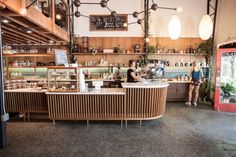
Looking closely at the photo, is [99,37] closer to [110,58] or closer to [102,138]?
[110,58]

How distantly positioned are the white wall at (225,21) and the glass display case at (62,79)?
587 cm

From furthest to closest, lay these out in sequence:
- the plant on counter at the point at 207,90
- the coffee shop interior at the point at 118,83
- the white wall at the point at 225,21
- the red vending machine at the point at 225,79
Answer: the plant on counter at the point at 207,90 → the white wall at the point at 225,21 → the red vending machine at the point at 225,79 → the coffee shop interior at the point at 118,83

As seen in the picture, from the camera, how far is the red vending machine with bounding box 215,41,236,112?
7.14 m

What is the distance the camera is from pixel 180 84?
8656 mm

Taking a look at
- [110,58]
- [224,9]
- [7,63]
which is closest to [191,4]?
[224,9]

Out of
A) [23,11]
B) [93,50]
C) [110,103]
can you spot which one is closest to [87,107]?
[110,103]

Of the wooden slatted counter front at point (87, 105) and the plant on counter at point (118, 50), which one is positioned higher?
the plant on counter at point (118, 50)

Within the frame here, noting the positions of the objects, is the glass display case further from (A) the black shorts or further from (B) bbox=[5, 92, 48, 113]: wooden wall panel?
(A) the black shorts

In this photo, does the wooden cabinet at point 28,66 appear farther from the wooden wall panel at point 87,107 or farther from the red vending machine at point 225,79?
the red vending machine at point 225,79

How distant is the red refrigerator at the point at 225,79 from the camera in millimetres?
7154

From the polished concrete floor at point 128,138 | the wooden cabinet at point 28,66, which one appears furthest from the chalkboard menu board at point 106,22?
the polished concrete floor at point 128,138

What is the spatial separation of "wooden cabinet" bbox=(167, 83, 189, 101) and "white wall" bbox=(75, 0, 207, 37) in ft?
7.45

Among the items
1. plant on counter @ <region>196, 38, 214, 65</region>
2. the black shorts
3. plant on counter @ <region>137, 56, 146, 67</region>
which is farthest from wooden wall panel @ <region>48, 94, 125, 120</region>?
plant on counter @ <region>196, 38, 214, 65</region>

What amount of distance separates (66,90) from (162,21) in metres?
5.74
